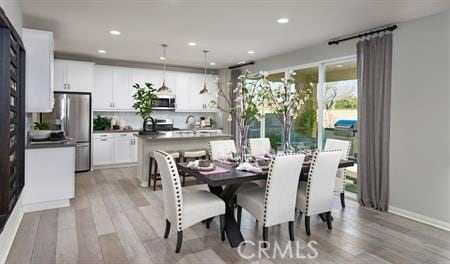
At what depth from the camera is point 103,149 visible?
666 cm

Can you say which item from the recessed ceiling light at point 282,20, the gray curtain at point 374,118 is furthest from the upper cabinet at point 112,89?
the gray curtain at point 374,118

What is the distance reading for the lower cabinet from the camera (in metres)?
6.61

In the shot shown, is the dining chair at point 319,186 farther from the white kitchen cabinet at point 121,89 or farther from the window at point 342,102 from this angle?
the white kitchen cabinet at point 121,89

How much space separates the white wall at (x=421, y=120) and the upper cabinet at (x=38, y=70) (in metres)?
4.89

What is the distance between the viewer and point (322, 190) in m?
3.25

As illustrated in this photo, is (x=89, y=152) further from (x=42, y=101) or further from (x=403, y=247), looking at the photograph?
(x=403, y=247)

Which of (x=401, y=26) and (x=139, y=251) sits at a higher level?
(x=401, y=26)

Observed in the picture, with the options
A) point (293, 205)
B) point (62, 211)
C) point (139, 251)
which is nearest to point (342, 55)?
point (293, 205)

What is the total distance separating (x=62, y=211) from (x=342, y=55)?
16.3 feet

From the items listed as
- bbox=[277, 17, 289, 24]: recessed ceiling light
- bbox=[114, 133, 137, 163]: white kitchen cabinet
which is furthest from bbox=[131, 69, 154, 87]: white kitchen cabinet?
bbox=[277, 17, 289, 24]: recessed ceiling light

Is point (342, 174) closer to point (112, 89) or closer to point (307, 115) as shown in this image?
point (307, 115)

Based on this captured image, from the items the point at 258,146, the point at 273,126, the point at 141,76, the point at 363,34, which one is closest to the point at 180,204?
the point at 258,146

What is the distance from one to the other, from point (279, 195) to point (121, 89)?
5.52 meters

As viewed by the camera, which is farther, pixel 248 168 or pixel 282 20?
pixel 282 20
